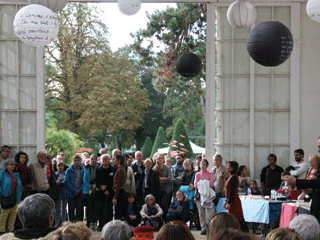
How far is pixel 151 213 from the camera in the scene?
9.13 m

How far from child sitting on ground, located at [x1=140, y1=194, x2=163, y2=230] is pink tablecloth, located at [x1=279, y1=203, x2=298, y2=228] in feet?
8.52

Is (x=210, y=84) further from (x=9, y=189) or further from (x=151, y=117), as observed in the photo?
(x=151, y=117)

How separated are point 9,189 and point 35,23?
357 cm

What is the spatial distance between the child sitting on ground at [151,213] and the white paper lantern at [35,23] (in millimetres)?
4064

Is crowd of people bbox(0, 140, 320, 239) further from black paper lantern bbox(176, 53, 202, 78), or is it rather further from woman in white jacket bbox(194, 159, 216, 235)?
black paper lantern bbox(176, 53, 202, 78)

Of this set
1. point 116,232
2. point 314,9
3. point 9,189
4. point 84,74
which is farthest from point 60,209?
point 84,74

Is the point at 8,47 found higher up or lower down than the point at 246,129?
higher up

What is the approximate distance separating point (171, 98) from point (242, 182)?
25972 millimetres

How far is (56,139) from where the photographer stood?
21172mm

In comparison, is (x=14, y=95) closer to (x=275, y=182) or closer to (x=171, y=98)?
(x=275, y=182)

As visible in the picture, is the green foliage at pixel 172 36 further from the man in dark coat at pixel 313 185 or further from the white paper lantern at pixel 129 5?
the man in dark coat at pixel 313 185

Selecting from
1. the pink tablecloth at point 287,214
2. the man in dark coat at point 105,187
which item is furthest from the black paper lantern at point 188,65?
the pink tablecloth at point 287,214

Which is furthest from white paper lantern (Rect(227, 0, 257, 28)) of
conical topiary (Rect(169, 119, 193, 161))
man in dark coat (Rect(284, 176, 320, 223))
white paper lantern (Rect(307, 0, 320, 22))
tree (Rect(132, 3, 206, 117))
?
conical topiary (Rect(169, 119, 193, 161))

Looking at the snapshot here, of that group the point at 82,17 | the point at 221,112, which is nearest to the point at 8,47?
the point at 221,112
